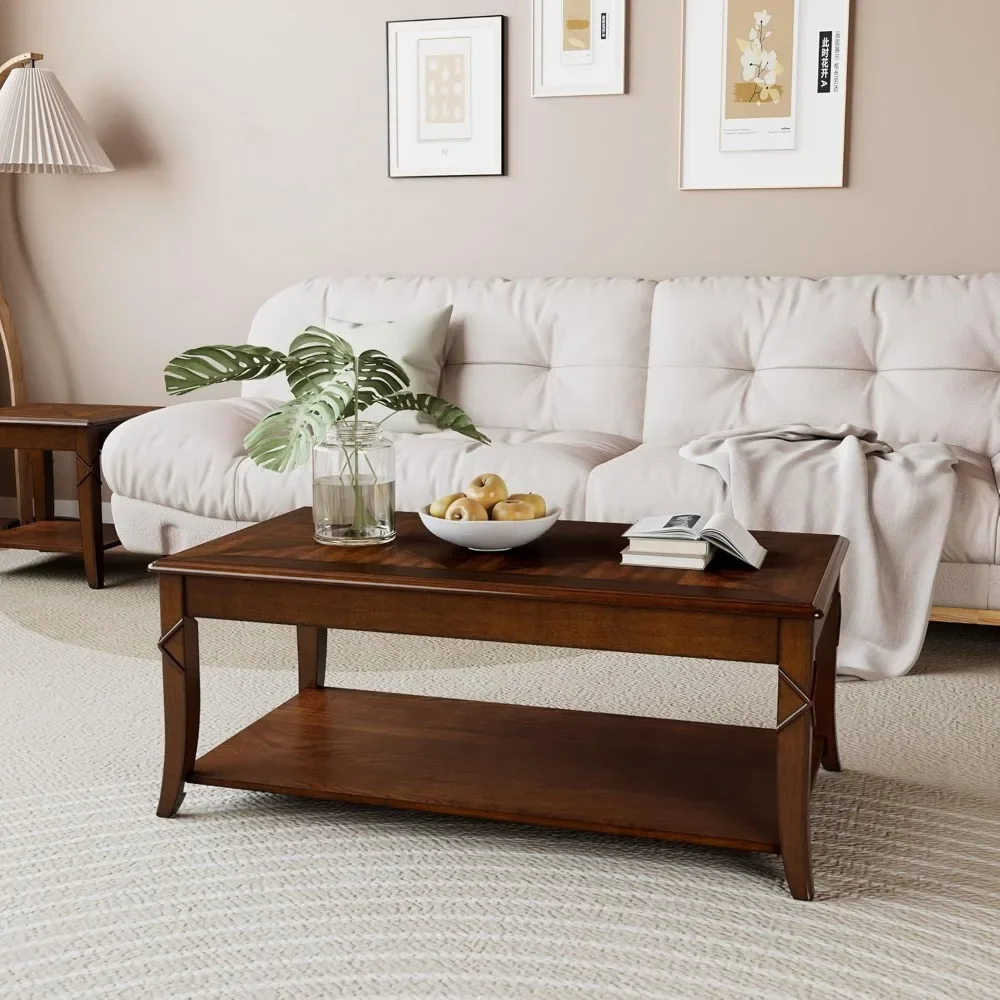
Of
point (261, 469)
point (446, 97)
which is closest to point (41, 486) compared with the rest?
point (261, 469)

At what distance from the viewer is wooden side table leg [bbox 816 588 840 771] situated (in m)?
2.08

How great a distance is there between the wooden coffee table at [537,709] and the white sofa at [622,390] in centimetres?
94

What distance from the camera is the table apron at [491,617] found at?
5.57ft

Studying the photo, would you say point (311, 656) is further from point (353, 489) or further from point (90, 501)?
point (90, 501)

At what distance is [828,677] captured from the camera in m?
2.10

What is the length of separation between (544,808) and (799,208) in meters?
2.55

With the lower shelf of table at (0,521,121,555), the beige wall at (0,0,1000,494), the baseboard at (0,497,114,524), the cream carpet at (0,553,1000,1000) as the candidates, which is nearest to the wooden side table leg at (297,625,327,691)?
the cream carpet at (0,553,1000,1000)

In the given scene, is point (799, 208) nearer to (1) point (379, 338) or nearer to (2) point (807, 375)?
(2) point (807, 375)

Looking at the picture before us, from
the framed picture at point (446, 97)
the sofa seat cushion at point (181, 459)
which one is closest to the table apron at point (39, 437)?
the sofa seat cushion at point (181, 459)

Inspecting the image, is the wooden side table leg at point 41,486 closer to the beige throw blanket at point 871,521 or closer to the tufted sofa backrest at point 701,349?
the tufted sofa backrest at point 701,349

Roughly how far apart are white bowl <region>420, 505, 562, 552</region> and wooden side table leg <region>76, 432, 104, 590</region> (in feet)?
6.30

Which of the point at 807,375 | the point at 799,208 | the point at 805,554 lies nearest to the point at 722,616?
the point at 805,554

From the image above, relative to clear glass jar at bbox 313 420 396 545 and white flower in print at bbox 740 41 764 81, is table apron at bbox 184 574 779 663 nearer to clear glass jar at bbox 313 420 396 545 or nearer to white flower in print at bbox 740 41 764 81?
clear glass jar at bbox 313 420 396 545

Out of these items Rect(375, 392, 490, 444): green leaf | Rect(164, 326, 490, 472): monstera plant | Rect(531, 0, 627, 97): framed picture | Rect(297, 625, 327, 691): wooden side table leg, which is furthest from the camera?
Rect(531, 0, 627, 97): framed picture
